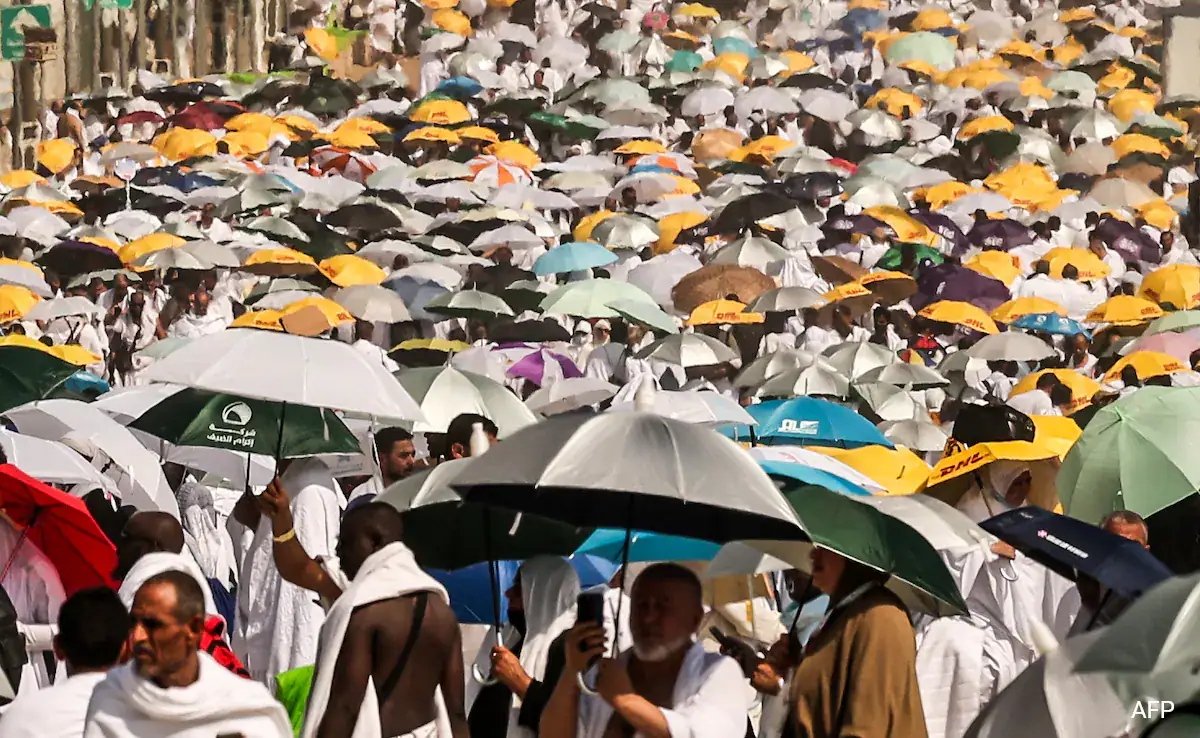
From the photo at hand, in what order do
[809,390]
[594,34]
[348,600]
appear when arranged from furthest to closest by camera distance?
[594,34], [809,390], [348,600]

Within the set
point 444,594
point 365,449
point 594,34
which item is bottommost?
point 594,34

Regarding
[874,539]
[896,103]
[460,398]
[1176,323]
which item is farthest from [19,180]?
[874,539]

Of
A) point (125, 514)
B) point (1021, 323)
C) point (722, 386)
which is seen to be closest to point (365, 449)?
point (125, 514)

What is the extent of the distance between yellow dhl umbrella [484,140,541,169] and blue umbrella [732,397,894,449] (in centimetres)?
1668

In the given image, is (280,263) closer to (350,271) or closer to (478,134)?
(350,271)

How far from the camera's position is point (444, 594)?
6.69m

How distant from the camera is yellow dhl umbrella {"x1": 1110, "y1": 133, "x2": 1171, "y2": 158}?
99.0 feet

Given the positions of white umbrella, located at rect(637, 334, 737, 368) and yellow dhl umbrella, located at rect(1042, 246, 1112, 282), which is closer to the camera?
white umbrella, located at rect(637, 334, 737, 368)

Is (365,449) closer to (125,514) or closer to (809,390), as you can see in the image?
(125,514)

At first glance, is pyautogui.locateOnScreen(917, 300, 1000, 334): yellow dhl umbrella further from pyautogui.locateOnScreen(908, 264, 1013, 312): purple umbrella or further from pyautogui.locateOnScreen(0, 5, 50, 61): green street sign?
pyautogui.locateOnScreen(0, 5, 50, 61): green street sign

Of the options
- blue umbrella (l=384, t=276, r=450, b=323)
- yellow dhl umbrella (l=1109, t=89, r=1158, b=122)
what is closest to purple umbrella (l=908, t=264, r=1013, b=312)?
blue umbrella (l=384, t=276, r=450, b=323)

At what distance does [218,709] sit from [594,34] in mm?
34956

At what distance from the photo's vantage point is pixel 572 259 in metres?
21.2

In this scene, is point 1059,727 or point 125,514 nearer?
point 1059,727
